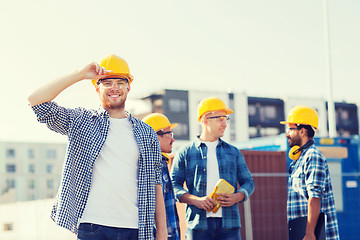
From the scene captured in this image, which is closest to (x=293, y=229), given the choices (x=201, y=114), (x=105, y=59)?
(x=201, y=114)

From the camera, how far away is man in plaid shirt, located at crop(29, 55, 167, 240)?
3.41 meters

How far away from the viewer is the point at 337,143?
37.2 ft

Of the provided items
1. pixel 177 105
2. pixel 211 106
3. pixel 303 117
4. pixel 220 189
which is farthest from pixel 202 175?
pixel 177 105

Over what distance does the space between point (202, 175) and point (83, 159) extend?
7.83 feet

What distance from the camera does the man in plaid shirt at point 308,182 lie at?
5273 millimetres

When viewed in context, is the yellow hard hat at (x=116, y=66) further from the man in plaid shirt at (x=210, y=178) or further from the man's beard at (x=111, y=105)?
the man in plaid shirt at (x=210, y=178)

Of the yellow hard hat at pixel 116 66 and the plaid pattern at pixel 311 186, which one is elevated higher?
the yellow hard hat at pixel 116 66

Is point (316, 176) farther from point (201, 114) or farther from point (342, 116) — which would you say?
point (342, 116)

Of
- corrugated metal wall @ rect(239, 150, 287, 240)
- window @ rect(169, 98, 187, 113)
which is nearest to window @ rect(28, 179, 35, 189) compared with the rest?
corrugated metal wall @ rect(239, 150, 287, 240)

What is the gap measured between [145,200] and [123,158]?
12.1 inches

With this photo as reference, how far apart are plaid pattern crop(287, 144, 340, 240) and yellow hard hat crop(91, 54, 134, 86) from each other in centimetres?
234

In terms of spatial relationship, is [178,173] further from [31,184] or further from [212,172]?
[31,184]

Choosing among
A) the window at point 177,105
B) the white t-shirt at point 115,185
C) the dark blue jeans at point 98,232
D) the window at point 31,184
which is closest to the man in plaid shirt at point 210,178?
the white t-shirt at point 115,185

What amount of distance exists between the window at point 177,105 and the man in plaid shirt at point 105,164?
2883 inches
